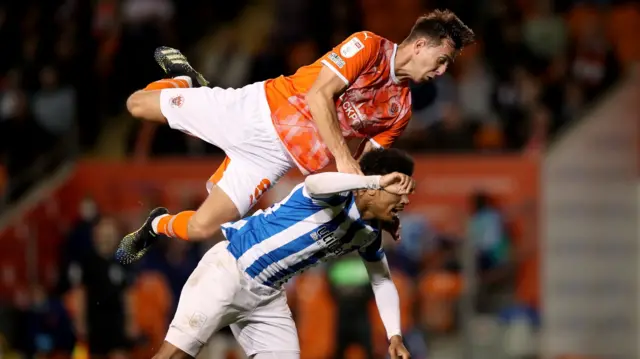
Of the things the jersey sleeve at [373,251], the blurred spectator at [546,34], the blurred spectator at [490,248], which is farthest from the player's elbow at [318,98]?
the blurred spectator at [546,34]

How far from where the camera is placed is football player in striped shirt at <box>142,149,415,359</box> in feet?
23.9

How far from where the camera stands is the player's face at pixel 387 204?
23.4 feet

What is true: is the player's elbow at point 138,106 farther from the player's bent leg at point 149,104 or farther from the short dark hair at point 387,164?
the short dark hair at point 387,164

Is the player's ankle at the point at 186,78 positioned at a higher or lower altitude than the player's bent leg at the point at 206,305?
higher

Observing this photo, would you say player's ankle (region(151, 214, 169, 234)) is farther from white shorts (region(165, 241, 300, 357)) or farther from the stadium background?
the stadium background

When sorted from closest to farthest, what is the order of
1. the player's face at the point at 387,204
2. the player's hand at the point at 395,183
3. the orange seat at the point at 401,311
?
1. the player's hand at the point at 395,183
2. the player's face at the point at 387,204
3. the orange seat at the point at 401,311

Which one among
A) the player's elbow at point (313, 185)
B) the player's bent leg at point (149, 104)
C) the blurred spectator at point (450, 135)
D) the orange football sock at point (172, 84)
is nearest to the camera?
the player's elbow at point (313, 185)

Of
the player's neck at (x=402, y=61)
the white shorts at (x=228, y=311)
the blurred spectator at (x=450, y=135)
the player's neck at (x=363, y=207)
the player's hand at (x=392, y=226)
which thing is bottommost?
the blurred spectator at (x=450, y=135)

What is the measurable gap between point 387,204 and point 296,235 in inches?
23.6

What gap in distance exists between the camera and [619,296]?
1427 cm

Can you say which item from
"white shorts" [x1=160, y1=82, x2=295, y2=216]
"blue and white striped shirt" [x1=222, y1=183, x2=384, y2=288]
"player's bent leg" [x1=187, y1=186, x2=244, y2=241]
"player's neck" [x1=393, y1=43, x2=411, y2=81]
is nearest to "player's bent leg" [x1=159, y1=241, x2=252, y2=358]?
"blue and white striped shirt" [x1=222, y1=183, x2=384, y2=288]

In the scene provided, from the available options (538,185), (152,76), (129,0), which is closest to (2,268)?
(152,76)

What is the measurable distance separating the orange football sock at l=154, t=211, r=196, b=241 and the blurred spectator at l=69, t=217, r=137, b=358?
12.4 ft

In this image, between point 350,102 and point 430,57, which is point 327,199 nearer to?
point 350,102
